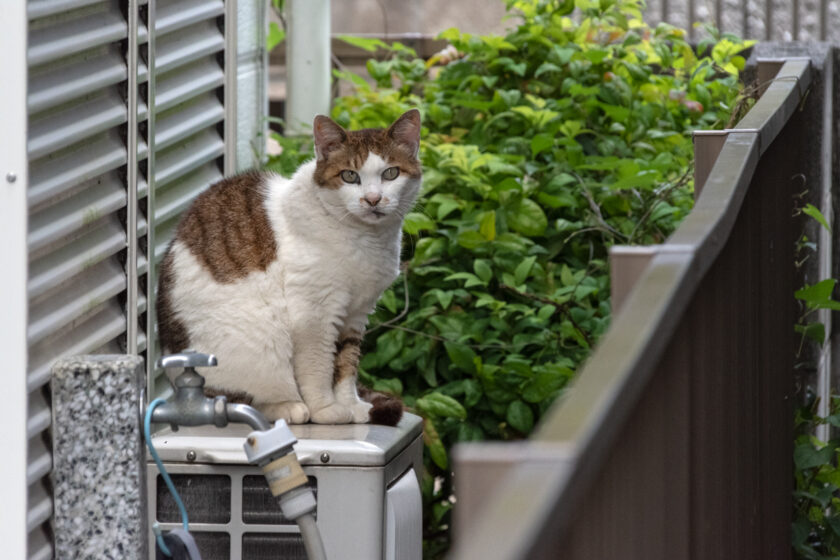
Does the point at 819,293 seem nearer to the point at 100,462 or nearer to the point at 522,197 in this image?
the point at 100,462

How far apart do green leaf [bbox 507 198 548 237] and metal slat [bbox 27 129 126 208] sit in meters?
2.02

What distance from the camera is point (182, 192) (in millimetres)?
3348

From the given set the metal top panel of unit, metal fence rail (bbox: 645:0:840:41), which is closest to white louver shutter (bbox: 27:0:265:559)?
the metal top panel of unit

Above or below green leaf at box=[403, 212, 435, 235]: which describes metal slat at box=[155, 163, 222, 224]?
above

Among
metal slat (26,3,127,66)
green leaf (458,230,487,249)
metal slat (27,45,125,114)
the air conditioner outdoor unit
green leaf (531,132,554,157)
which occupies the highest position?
metal slat (26,3,127,66)

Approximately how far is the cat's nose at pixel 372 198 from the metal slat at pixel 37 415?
0.88 meters

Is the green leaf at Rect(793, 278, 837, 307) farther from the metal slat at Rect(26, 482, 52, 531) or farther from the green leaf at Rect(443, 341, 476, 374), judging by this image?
the metal slat at Rect(26, 482, 52, 531)

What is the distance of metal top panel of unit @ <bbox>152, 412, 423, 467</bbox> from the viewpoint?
2387mm

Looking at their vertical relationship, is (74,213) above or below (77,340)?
above

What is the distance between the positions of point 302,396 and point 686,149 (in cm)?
248

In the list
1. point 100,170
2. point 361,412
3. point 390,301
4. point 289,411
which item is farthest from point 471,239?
point 100,170

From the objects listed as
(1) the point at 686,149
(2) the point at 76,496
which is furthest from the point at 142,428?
(1) the point at 686,149

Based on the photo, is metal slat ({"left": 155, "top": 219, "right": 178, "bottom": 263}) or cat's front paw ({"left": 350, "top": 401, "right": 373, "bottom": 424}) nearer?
cat's front paw ({"left": 350, "top": 401, "right": 373, "bottom": 424})

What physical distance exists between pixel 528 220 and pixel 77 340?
90.1 inches
